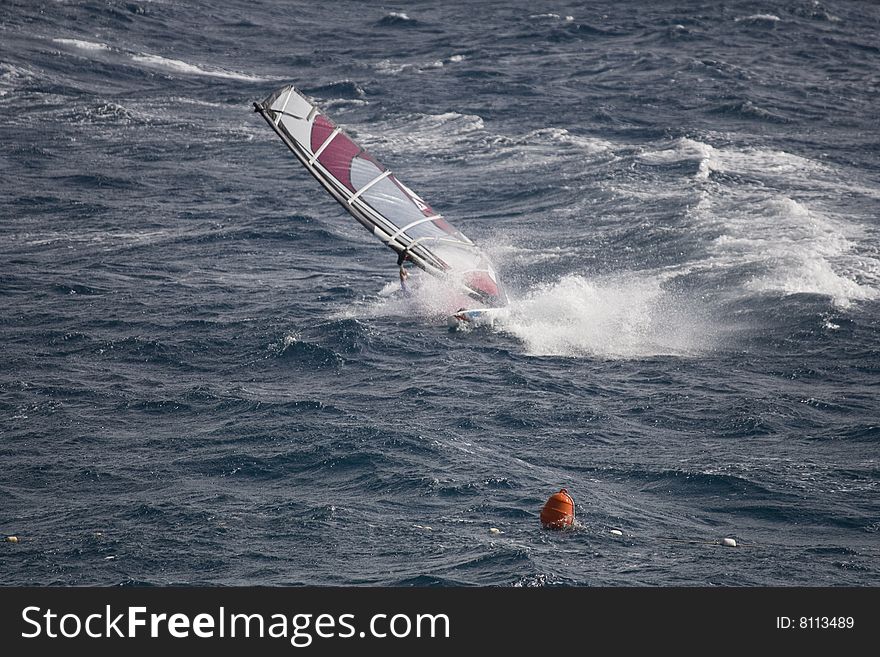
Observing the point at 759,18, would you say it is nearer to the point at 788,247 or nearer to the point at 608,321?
the point at 788,247

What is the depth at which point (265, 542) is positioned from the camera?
80.1ft

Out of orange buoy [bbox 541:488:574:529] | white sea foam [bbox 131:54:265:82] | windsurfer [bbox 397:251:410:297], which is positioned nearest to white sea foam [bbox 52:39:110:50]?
white sea foam [bbox 131:54:265:82]

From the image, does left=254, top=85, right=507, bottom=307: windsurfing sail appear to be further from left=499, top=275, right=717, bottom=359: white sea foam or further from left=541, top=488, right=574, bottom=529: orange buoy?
left=541, top=488, right=574, bottom=529: orange buoy

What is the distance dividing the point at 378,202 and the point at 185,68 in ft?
116

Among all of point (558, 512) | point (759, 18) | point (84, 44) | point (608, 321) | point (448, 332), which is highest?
point (759, 18)

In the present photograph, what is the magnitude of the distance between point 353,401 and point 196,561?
8.98m

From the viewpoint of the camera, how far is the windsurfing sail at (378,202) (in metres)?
37.8

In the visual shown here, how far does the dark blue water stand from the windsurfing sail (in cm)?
136

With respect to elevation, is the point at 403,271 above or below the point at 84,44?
below

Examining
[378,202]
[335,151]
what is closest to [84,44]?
[335,151]

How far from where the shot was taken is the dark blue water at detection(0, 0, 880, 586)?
978 inches

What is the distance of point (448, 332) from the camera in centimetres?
3703

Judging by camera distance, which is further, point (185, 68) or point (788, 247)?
point (185, 68)

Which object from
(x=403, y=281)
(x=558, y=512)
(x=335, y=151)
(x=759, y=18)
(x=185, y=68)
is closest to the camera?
(x=558, y=512)
